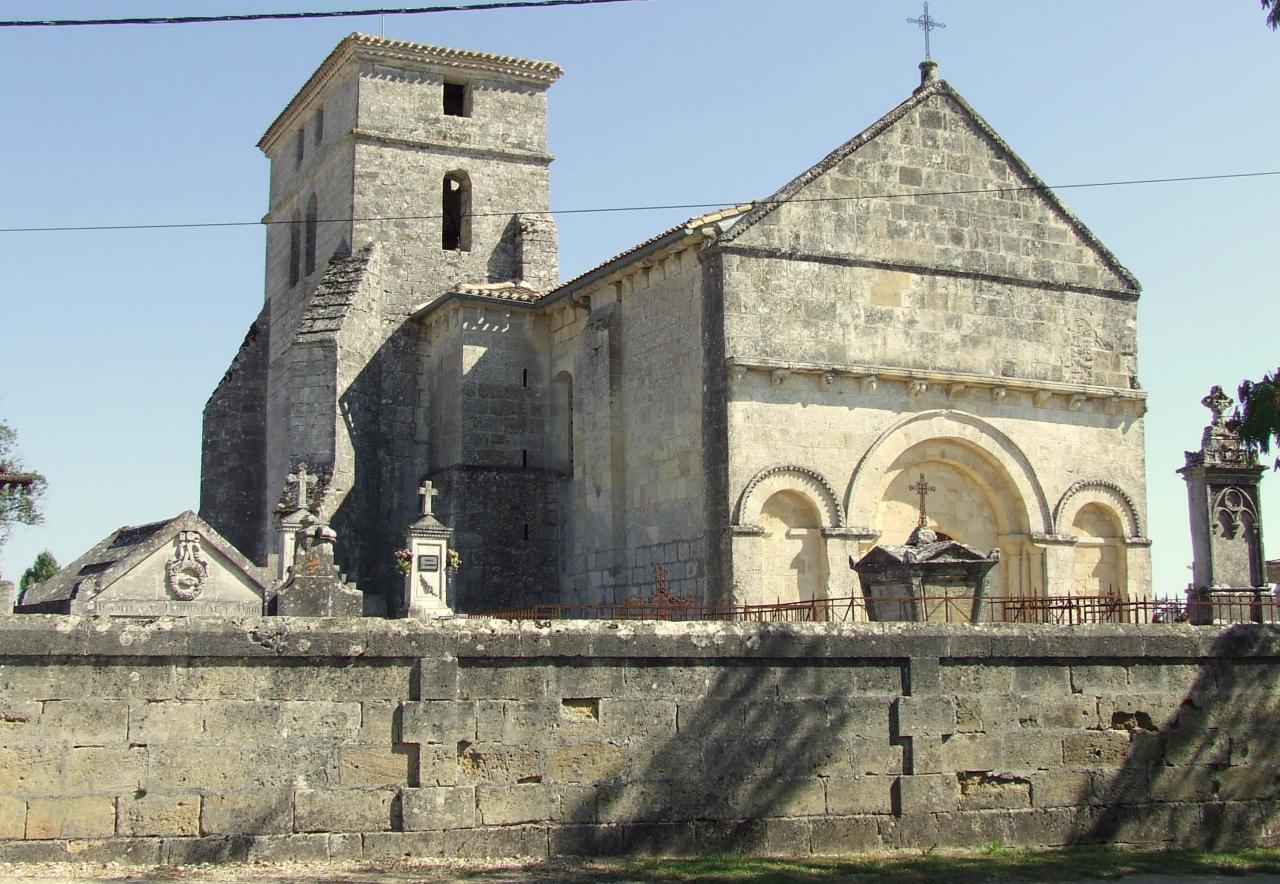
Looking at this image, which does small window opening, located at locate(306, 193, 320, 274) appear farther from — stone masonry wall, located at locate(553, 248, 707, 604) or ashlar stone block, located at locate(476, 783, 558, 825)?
ashlar stone block, located at locate(476, 783, 558, 825)

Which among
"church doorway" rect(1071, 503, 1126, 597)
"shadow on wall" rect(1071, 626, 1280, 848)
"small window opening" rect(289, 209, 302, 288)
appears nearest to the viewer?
"shadow on wall" rect(1071, 626, 1280, 848)

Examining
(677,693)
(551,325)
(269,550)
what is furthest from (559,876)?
(269,550)

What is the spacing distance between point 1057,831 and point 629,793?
313 centimetres

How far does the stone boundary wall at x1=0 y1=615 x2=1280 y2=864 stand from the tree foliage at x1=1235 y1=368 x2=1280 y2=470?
12.7 feet

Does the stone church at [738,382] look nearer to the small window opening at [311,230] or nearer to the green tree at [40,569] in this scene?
the small window opening at [311,230]

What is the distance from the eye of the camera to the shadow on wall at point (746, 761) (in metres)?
9.74

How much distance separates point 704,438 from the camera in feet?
69.5

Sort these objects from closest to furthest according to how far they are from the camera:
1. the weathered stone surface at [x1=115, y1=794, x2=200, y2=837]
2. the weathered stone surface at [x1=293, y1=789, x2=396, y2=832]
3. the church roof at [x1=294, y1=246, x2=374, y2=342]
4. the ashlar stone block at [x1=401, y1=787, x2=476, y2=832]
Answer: the weathered stone surface at [x1=115, y1=794, x2=200, y2=837] → the weathered stone surface at [x1=293, y1=789, x2=396, y2=832] → the ashlar stone block at [x1=401, y1=787, x2=476, y2=832] → the church roof at [x1=294, y1=246, x2=374, y2=342]

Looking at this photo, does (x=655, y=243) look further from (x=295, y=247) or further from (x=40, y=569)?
(x=40, y=569)

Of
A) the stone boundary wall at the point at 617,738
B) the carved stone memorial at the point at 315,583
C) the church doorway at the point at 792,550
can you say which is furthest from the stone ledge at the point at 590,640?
the church doorway at the point at 792,550

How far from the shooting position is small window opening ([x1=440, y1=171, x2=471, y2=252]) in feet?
97.1

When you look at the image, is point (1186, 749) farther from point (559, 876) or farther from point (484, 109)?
point (484, 109)

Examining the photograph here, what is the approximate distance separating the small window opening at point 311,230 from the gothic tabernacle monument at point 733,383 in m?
1.45

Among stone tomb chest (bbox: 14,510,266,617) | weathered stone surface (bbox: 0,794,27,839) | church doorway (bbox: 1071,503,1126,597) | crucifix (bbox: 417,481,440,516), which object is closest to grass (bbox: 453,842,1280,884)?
weathered stone surface (bbox: 0,794,27,839)
